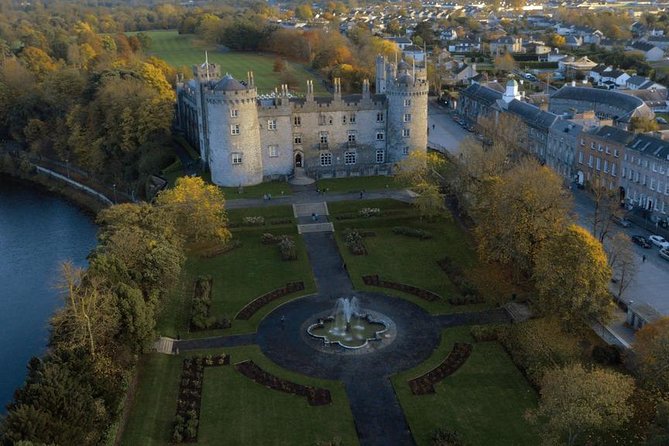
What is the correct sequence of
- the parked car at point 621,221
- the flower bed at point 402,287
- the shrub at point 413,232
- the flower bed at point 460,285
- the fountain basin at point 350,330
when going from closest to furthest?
the fountain basin at point 350,330, the flower bed at point 460,285, the flower bed at point 402,287, the shrub at point 413,232, the parked car at point 621,221

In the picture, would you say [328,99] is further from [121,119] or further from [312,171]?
[121,119]

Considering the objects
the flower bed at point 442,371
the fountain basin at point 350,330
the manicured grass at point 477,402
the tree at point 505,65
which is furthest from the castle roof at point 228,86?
the tree at point 505,65

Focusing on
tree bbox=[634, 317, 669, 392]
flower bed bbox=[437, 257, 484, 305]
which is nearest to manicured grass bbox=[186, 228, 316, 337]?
flower bed bbox=[437, 257, 484, 305]

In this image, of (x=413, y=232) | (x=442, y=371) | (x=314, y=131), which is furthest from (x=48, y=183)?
(x=442, y=371)

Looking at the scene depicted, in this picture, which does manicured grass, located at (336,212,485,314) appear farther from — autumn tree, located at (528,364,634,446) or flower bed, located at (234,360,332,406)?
autumn tree, located at (528,364,634,446)

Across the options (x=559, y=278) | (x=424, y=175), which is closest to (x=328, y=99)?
(x=424, y=175)

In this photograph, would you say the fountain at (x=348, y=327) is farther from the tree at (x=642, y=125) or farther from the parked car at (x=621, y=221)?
the tree at (x=642, y=125)
